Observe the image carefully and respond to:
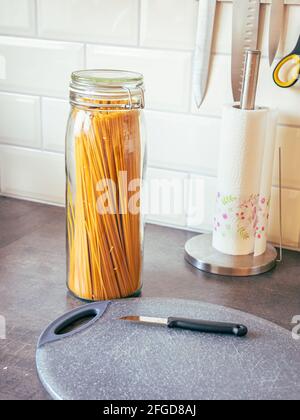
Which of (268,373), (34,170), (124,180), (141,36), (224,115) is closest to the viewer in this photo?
(268,373)

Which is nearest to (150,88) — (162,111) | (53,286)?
(162,111)

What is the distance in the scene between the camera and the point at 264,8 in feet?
2.85

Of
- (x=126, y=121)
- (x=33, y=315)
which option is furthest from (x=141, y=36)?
(x=33, y=315)

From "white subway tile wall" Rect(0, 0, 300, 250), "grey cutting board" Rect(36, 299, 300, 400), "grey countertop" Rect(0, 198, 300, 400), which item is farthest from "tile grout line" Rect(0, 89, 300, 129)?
"grey cutting board" Rect(36, 299, 300, 400)

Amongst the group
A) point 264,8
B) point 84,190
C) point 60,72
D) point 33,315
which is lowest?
point 33,315

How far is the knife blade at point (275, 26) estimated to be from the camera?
849 millimetres

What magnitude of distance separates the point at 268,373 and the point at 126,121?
0.34m

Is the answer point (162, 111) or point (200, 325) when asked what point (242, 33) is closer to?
point (162, 111)

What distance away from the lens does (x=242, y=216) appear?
0.86 m

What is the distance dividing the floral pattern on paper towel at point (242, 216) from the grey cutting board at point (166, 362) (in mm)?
190

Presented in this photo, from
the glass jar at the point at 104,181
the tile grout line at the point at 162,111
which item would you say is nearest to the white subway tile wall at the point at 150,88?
the tile grout line at the point at 162,111

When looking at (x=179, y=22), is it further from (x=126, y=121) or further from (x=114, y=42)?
(x=126, y=121)

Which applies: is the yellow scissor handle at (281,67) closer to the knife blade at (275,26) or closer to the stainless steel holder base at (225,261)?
the knife blade at (275,26)

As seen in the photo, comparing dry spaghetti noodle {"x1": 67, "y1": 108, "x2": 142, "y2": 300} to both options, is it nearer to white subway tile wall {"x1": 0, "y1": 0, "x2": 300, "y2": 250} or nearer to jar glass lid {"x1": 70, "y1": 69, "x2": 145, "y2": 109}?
jar glass lid {"x1": 70, "y1": 69, "x2": 145, "y2": 109}
